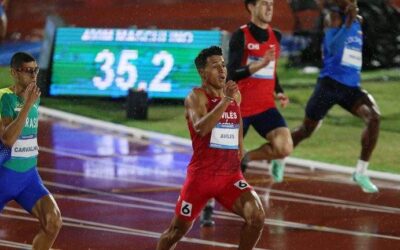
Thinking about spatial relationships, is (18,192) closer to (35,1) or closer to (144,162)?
(144,162)

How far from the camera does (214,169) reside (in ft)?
23.3

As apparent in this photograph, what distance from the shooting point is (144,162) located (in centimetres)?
1384

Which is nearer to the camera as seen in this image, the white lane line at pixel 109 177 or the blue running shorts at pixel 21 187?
the blue running shorts at pixel 21 187

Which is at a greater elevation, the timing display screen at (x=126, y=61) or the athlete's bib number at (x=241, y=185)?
the athlete's bib number at (x=241, y=185)

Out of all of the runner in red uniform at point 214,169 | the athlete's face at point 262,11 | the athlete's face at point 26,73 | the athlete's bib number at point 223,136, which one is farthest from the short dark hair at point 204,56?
the athlete's face at point 262,11

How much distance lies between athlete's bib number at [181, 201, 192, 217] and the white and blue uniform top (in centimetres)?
403

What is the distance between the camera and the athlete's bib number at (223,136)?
23.2ft

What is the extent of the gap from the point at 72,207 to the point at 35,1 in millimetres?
15599

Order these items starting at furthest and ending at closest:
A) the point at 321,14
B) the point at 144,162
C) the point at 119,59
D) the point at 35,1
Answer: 1. the point at 35,1
2. the point at 321,14
3. the point at 119,59
4. the point at 144,162

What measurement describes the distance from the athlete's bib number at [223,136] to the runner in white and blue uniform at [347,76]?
3.62 m

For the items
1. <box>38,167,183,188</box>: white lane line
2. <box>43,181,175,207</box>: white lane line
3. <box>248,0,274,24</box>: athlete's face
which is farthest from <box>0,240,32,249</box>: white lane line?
<box>38,167,183,188</box>: white lane line

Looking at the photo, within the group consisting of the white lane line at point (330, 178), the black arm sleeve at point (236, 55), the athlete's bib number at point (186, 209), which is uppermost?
the black arm sleeve at point (236, 55)

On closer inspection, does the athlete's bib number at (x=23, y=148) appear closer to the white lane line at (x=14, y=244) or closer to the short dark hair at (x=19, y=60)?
the short dark hair at (x=19, y=60)

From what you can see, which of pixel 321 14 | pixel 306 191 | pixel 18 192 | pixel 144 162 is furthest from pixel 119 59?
pixel 18 192
